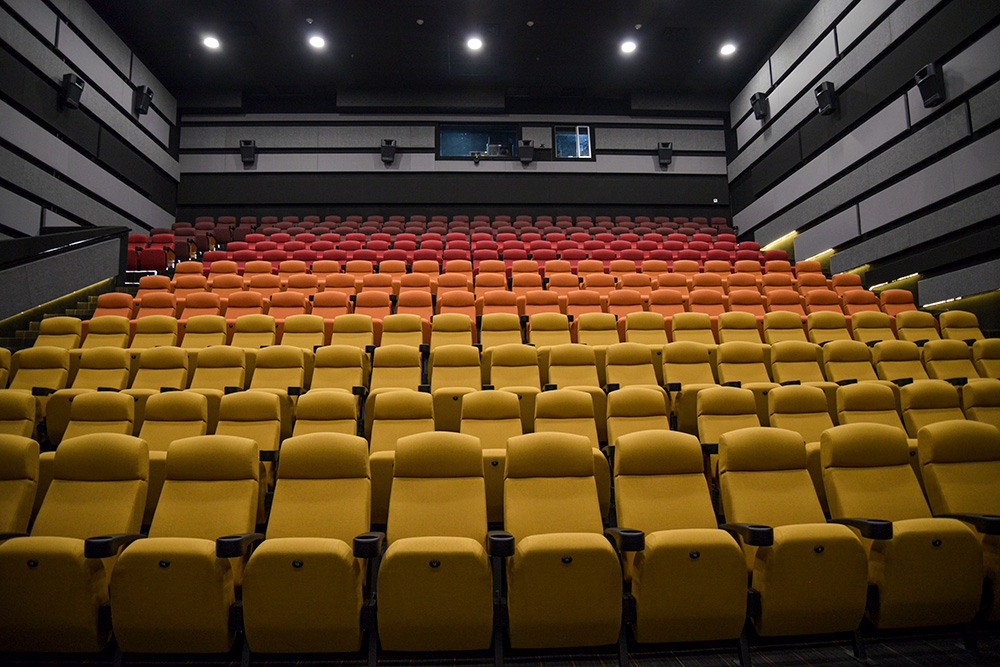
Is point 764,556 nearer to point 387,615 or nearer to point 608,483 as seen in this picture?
point 608,483

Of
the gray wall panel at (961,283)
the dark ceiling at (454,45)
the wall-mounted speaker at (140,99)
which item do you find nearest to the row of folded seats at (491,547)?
the gray wall panel at (961,283)

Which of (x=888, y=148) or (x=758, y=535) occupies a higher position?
(x=888, y=148)

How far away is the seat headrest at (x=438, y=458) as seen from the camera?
182cm

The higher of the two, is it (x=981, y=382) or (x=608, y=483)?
(x=981, y=382)

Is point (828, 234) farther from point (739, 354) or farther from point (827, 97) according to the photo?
point (739, 354)

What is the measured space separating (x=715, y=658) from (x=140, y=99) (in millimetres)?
8918

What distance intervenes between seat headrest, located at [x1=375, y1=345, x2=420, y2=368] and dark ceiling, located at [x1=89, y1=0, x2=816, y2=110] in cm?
553

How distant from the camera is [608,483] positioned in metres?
2.02

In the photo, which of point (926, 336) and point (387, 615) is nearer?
point (387, 615)

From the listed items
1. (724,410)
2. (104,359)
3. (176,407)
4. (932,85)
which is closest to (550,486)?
(724,410)

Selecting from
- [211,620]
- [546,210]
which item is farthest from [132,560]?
[546,210]

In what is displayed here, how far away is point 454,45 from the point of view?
24.9 feet

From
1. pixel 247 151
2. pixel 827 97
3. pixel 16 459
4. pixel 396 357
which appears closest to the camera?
pixel 16 459

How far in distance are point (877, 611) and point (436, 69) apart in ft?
27.4
